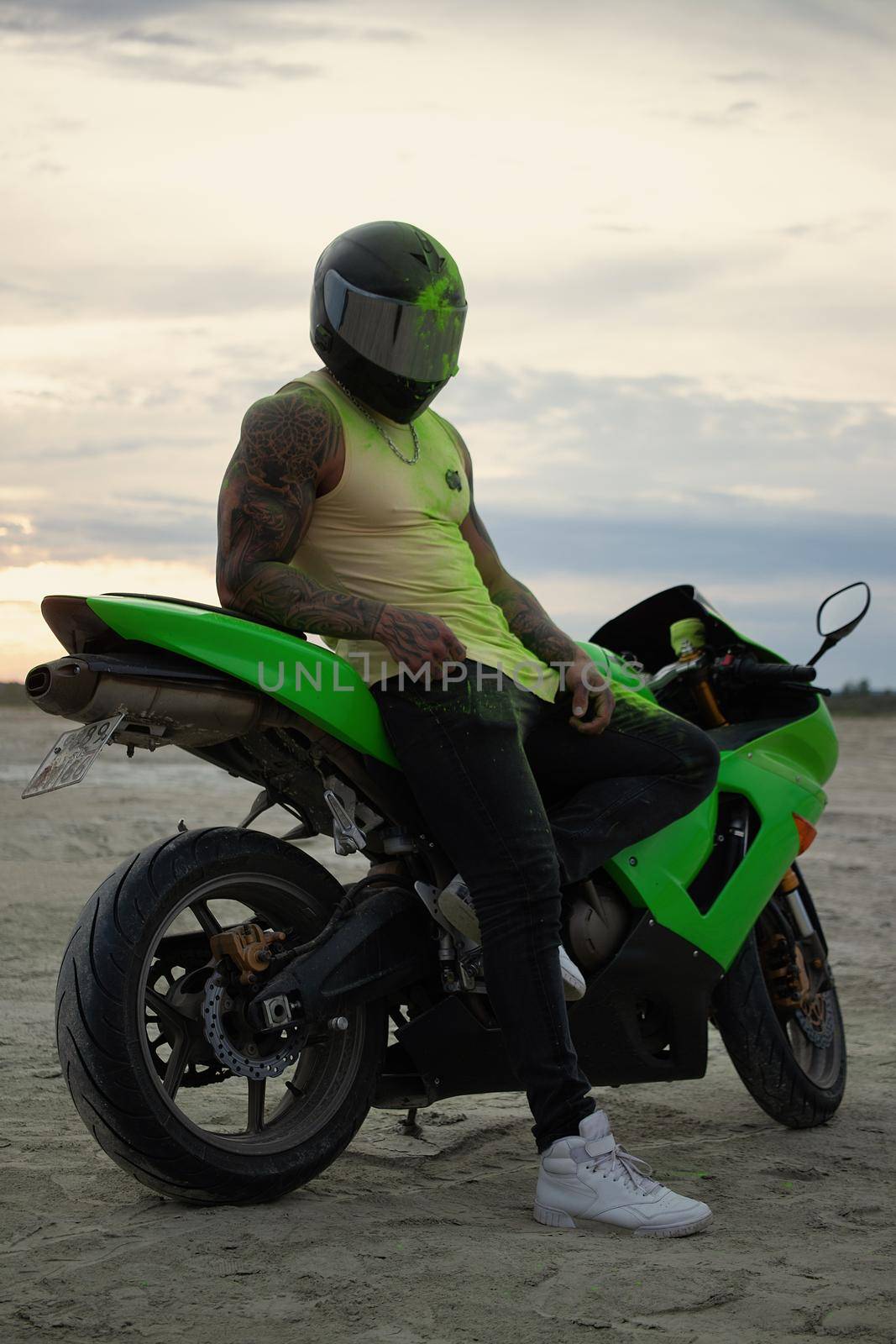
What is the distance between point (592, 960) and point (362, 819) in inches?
29.7

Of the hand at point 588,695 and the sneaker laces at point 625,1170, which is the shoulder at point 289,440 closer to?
the hand at point 588,695

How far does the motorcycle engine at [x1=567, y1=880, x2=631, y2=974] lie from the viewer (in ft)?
12.5

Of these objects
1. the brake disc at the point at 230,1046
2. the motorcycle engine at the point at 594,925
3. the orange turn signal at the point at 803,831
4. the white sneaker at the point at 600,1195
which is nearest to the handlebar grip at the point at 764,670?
the orange turn signal at the point at 803,831

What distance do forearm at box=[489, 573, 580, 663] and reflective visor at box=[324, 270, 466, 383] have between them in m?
0.78

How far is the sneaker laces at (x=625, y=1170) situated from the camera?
3.48m

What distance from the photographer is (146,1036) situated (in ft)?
10.8

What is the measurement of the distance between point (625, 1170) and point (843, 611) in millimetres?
1897

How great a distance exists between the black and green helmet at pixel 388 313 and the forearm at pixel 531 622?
2.32 feet

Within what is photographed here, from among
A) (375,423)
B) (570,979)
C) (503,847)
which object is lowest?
(570,979)

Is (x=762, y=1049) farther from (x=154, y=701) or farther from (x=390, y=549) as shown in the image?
(x=154, y=701)

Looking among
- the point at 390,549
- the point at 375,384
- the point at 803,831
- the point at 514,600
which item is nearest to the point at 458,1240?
the point at 390,549

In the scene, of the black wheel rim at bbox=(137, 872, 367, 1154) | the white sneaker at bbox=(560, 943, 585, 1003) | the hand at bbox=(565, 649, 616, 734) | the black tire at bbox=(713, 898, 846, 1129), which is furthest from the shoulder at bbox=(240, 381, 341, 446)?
the black tire at bbox=(713, 898, 846, 1129)

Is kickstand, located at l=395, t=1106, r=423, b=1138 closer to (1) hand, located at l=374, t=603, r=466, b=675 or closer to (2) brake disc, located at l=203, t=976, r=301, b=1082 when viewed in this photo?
(2) brake disc, located at l=203, t=976, r=301, b=1082

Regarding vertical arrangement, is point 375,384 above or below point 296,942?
above
